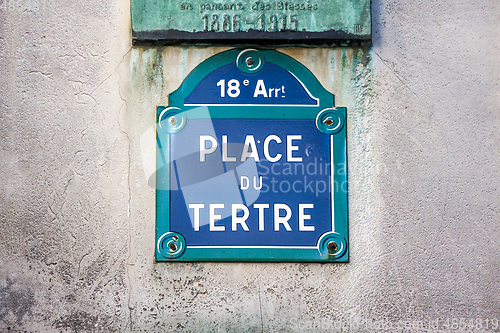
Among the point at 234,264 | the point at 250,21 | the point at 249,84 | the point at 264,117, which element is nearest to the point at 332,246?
the point at 234,264

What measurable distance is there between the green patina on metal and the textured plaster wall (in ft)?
0.28

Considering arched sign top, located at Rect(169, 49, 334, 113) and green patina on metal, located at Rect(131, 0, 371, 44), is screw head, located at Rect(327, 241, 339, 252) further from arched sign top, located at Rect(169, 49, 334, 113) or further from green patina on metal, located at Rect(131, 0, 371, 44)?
green patina on metal, located at Rect(131, 0, 371, 44)

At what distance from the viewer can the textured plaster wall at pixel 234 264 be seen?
203cm

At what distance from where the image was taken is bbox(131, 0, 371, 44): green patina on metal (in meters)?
2.12

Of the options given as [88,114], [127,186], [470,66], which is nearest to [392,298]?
[470,66]

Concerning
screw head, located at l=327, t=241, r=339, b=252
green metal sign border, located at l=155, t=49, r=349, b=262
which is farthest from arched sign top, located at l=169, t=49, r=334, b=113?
screw head, located at l=327, t=241, r=339, b=252

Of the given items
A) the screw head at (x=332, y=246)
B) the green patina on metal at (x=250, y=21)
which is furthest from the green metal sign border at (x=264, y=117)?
the green patina on metal at (x=250, y=21)

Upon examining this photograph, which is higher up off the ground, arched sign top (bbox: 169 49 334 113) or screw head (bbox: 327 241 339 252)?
arched sign top (bbox: 169 49 334 113)

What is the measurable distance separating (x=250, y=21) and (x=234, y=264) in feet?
3.72

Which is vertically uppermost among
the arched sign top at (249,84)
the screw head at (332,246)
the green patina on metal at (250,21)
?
the green patina on metal at (250,21)

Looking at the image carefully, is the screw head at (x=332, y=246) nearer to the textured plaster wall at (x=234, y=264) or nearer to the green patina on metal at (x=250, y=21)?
the textured plaster wall at (x=234, y=264)

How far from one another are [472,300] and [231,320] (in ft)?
3.57

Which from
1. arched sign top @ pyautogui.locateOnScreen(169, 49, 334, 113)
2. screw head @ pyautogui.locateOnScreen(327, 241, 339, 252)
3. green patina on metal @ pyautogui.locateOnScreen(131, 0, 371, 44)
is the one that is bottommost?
screw head @ pyautogui.locateOnScreen(327, 241, 339, 252)

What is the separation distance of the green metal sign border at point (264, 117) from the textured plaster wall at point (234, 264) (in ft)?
0.14
